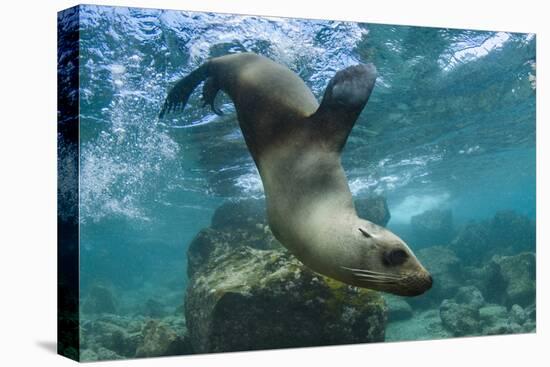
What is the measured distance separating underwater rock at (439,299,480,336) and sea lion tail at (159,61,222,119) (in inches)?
188

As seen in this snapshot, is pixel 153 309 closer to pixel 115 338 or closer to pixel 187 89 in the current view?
pixel 115 338

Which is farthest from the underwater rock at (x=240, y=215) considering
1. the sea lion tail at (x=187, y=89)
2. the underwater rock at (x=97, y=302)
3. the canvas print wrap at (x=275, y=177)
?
the underwater rock at (x=97, y=302)

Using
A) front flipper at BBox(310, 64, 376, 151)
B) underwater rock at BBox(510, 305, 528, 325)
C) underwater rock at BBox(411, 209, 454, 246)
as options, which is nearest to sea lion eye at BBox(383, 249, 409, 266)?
front flipper at BBox(310, 64, 376, 151)

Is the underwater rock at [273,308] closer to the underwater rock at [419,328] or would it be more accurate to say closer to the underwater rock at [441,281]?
the underwater rock at [419,328]

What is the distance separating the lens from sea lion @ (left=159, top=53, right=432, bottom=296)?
21.8 feet

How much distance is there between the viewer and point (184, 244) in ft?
32.6

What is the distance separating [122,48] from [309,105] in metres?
2.42

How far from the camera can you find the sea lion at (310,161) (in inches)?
261

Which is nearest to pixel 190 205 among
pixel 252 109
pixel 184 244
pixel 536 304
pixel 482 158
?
pixel 184 244

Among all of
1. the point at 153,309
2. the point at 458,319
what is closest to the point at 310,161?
the point at 153,309

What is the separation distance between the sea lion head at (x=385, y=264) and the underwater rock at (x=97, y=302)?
3249 millimetres

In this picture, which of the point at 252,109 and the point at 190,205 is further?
the point at 190,205

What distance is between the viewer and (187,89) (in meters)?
8.96

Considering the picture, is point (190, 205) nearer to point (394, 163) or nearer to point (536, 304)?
point (394, 163)
